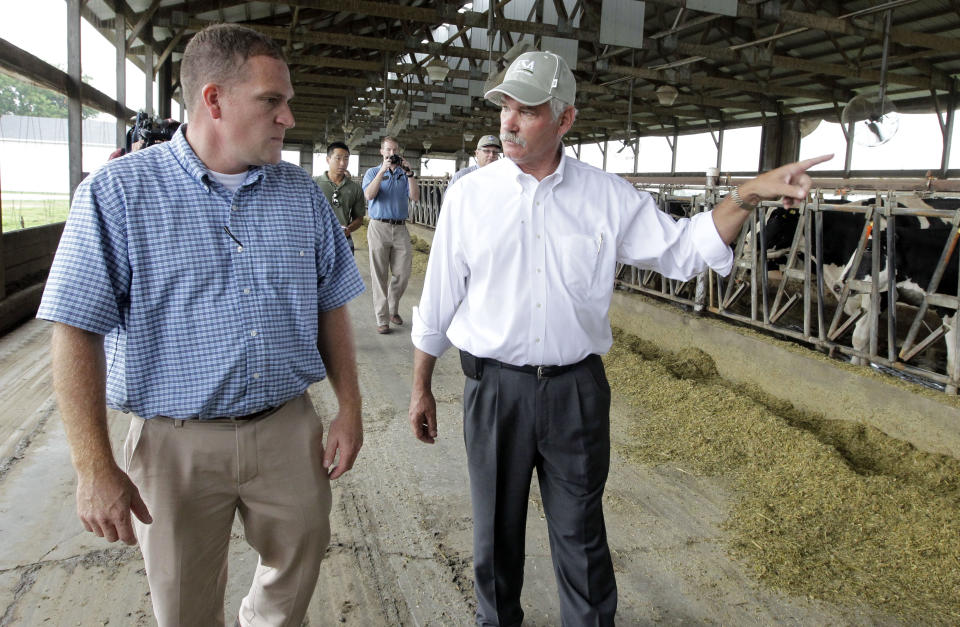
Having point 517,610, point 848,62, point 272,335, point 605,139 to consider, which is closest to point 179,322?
point 272,335

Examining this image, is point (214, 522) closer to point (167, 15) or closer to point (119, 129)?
point (119, 129)

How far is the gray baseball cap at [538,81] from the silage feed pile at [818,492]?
210 cm

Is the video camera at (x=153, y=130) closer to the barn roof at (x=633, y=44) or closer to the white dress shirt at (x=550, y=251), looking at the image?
the white dress shirt at (x=550, y=251)

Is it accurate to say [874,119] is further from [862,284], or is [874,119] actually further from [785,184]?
[785,184]

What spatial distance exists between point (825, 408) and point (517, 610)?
3.42 meters

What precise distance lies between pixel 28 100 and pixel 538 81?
760 centimetres

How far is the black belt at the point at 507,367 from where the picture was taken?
2068 millimetres

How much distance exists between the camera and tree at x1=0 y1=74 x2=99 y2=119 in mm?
6746

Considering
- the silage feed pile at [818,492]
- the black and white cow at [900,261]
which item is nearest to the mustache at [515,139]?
the silage feed pile at [818,492]

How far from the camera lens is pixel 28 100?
7.42 meters

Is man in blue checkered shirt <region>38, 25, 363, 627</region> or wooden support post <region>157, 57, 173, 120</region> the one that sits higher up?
wooden support post <region>157, 57, 173, 120</region>

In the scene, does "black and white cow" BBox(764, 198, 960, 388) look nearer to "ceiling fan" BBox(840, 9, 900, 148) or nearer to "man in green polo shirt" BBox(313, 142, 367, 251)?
"ceiling fan" BBox(840, 9, 900, 148)

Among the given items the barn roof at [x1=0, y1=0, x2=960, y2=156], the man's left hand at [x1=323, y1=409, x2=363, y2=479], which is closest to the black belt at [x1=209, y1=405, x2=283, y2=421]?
the man's left hand at [x1=323, y1=409, x2=363, y2=479]

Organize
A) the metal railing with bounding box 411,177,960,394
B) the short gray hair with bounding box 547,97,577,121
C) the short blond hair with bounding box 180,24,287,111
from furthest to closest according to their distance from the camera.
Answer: the metal railing with bounding box 411,177,960,394, the short gray hair with bounding box 547,97,577,121, the short blond hair with bounding box 180,24,287,111
